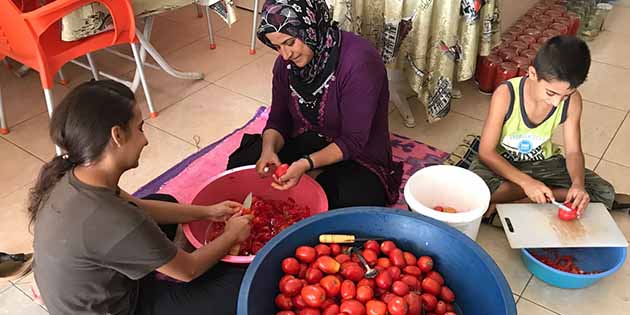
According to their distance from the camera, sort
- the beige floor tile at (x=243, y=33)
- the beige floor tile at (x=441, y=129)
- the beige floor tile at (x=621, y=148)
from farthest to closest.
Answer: the beige floor tile at (x=243, y=33)
the beige floor tile at (x=441, y=129)
the beige floor tile at (x=621, y=148)

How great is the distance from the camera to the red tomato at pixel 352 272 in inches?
46.7

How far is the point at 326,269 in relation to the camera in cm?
119

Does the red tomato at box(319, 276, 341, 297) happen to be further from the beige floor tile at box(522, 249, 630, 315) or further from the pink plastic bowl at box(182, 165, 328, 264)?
the beige floor tile at box(522, 249, 630, 315)

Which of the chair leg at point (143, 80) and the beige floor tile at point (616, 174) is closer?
the beige floor tile at point (616, 174)

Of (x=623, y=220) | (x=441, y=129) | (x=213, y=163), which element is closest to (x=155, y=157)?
(x=213, y=163)

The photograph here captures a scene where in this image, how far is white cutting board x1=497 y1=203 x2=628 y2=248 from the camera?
1449mm

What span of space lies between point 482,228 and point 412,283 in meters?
0.61

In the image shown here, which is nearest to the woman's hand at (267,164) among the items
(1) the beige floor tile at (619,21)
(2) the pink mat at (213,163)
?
(2) the pink mat at (213,163)

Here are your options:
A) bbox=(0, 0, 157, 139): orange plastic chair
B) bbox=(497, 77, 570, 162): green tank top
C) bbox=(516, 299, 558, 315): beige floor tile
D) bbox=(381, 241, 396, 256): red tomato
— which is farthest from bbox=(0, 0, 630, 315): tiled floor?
bbox=(381, 241, 396, 256): red tomato

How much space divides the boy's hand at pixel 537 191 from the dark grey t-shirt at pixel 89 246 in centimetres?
100

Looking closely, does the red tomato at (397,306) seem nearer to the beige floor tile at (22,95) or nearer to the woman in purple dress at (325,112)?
the woman in purple dress at (325,112)

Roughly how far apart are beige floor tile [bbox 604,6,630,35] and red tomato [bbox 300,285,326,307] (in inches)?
104

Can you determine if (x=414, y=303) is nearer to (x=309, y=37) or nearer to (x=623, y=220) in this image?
(x=309, y=37)

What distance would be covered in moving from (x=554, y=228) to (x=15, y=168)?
1.83 meters
